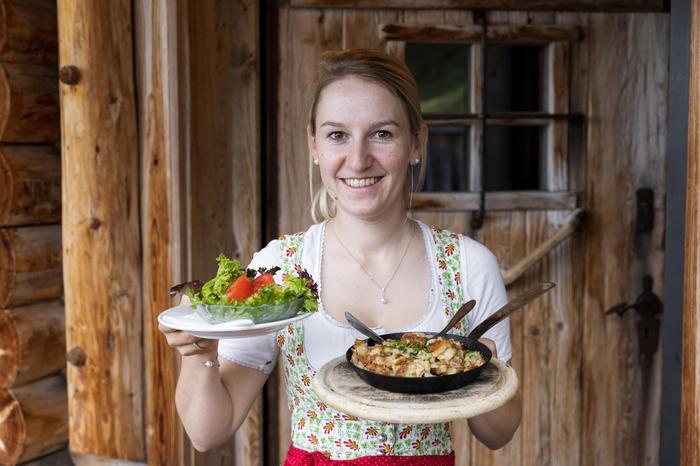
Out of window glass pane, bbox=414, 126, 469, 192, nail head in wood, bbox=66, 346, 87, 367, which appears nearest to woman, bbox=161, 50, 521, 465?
nail head in wood, bbox=66, 346, 87, 367

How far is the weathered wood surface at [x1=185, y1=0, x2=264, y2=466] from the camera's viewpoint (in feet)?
9.18

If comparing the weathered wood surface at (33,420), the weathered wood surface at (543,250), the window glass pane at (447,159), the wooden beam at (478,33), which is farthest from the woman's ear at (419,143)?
the window glass pane at (447,159)

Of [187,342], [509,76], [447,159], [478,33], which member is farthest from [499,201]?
[447,159]

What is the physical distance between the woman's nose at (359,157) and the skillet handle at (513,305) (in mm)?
490

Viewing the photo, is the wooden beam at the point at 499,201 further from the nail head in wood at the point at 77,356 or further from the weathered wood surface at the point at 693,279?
the nail head in wood at the point at 77,356

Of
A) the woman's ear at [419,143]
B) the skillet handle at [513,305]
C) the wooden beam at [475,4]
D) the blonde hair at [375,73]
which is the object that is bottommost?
the skillet handle at [513,305]

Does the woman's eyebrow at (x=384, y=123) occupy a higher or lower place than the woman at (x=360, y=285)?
higher

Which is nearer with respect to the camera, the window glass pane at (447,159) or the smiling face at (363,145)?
the smiling face at (363,145)

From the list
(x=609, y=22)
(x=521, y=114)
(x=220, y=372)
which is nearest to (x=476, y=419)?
(x=220, y=372)

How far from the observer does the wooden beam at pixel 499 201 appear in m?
3.14

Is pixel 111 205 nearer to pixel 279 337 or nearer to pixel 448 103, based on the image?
pixel 279 337

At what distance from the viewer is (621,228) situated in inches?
127

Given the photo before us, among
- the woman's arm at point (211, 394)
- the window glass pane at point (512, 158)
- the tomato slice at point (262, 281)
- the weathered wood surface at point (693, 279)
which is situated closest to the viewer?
the tomato slice at point (262, 281)

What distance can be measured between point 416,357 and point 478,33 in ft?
6.32
